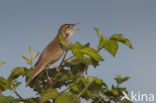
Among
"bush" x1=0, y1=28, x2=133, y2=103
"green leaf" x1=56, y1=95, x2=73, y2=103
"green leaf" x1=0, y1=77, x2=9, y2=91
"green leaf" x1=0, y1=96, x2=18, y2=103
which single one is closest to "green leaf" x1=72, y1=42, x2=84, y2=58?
"bush" x1=0, y1=28, x2=133, y2=103

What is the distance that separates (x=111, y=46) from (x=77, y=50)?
367 millimetres

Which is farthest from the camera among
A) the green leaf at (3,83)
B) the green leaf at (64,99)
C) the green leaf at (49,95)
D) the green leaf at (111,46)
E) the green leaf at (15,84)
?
the green leaf at (15,84)

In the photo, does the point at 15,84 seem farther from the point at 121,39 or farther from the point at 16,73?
the point at 121,39

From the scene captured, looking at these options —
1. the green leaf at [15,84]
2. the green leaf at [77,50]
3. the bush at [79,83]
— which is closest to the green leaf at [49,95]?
the bush at [79,83]

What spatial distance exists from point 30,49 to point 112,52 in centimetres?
132

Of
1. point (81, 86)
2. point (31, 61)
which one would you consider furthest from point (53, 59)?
point (81, 86)

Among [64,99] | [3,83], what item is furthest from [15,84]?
[64,99]

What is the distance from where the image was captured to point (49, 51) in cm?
400

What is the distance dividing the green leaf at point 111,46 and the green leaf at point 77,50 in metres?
0.29

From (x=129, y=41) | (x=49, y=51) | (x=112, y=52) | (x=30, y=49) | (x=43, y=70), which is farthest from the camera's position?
(x=49, y=51)

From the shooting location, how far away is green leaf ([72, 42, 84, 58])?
255 centimetres

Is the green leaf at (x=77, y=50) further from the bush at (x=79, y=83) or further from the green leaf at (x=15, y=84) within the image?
the green leaf at (x=15, y=84)

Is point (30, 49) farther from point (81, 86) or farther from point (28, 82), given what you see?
point (81, 86)

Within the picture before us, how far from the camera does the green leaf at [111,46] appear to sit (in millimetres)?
2641
